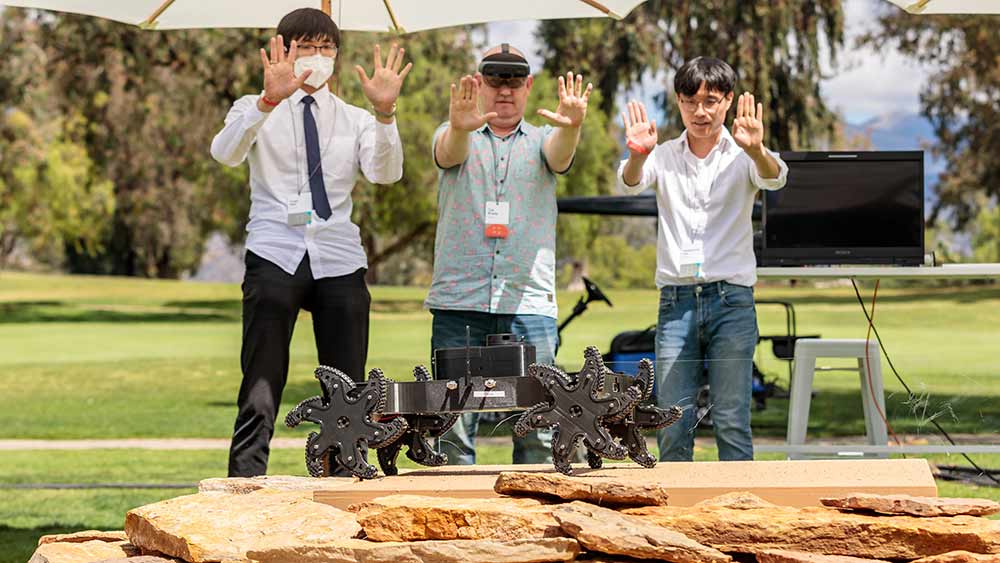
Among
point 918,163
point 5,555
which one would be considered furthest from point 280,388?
point 918,163

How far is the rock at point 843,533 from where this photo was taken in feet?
11.9

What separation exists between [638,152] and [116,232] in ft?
156

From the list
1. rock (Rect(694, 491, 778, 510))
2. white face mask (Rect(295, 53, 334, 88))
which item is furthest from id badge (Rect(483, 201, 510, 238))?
rock (Rect(694, 491, 778, 510))

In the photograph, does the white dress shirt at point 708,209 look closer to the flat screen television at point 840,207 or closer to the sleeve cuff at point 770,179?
the sleeve cuff at point 770,179

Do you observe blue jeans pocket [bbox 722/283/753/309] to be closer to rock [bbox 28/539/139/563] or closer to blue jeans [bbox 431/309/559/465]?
blue jeans [bbox 431/309/559/465]

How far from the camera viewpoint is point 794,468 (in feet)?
14.4

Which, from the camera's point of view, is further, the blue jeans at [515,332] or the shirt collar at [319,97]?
the shirt collar at [319,97]

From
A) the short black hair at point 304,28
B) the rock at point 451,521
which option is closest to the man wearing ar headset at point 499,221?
the short black hair at point 304,28

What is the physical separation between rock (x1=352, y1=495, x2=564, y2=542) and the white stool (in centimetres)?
242

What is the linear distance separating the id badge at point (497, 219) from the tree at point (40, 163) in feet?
97.2

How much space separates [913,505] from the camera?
373 centimetres

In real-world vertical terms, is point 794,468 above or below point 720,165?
below

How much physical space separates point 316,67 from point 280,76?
27cm

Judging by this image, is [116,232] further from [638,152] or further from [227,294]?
[638,152]
